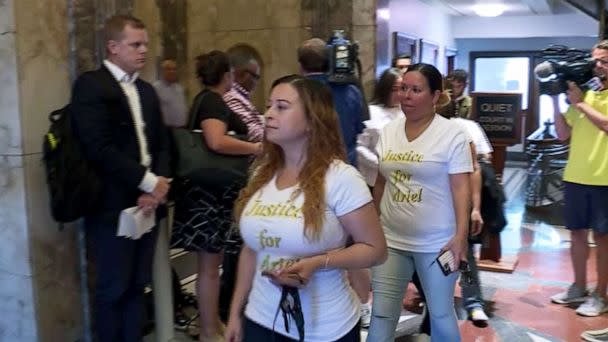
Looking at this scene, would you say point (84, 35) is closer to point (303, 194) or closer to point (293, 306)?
point (303, 194)

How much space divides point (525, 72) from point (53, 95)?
33.7 ft

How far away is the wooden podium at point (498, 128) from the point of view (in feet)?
15.4

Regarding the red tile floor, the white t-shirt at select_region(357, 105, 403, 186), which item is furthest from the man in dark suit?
the red tile floor

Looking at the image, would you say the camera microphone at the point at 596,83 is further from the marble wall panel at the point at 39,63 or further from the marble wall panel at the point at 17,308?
the marble wall panel at the point at 17,308

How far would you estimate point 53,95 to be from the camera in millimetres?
2680

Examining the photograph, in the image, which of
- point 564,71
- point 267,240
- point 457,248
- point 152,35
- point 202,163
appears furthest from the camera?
point 152,35

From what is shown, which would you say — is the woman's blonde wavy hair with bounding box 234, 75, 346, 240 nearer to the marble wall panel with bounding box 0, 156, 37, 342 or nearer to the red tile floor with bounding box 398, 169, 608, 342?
the marble wall panel with bounding box 0, 156, 37, 342

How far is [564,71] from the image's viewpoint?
377cm

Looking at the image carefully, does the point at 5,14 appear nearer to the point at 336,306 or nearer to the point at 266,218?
the point at 266,218

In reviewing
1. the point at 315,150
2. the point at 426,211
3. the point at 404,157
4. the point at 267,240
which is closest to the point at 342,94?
the point at 404,157

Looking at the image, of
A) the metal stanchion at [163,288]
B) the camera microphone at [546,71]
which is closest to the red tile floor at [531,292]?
the camera microphone at [546,71]

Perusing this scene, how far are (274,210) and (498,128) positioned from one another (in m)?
4.19

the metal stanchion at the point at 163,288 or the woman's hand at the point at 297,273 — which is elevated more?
the woman's hand at the point at 297,273

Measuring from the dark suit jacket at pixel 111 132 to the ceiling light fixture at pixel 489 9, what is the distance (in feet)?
25.1
